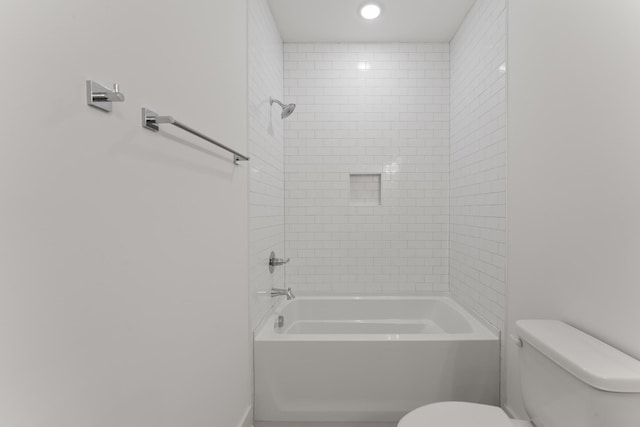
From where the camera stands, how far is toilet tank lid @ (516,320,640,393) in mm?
966

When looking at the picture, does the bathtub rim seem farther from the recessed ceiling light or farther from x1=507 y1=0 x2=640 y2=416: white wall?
the recessed ceiling light

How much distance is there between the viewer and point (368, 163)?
115 inches

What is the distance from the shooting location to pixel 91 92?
72 cm

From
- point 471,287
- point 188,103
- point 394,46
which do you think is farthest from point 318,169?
point 188,103

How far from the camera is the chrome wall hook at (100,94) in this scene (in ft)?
2.37

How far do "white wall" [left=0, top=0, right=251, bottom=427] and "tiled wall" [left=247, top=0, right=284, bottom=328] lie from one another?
1.75 ft

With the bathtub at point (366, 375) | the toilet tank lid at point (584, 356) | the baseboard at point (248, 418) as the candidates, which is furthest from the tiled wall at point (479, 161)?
the baseboard at point (248, 418)

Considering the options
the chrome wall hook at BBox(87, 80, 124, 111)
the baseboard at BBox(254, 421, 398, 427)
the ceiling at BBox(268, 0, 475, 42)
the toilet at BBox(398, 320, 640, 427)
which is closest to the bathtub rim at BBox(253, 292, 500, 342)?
the baseboard at BBox(254, 421, 398, 427)

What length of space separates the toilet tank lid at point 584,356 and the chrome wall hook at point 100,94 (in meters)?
1.45

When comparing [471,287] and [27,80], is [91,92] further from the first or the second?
[471,287]

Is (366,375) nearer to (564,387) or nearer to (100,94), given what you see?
(564,387)

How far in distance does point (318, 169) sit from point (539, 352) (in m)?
2.04

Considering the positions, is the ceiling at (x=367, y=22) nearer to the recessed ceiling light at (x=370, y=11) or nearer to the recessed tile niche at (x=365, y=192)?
the recessed ceiling light at (x=370, y=11)

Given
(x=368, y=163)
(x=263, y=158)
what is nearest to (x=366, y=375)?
(x=263, y=158)
